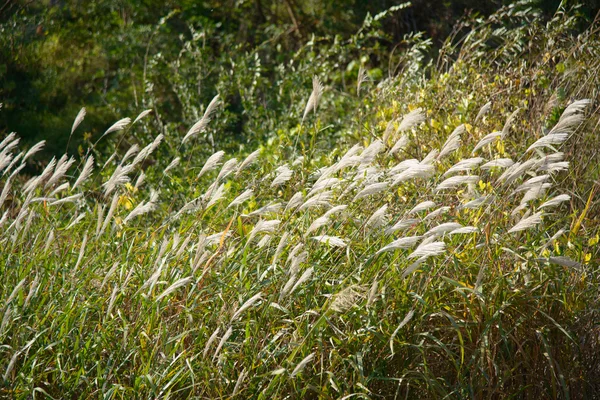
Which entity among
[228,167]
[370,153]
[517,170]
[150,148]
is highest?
[150,148]

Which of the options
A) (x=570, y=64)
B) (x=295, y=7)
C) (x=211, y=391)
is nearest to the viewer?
(x=211, y=391)

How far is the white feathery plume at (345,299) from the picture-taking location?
2578mm

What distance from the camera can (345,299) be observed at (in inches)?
103

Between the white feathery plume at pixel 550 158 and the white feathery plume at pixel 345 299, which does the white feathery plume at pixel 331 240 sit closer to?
the white feathery plume at pixel 345 299

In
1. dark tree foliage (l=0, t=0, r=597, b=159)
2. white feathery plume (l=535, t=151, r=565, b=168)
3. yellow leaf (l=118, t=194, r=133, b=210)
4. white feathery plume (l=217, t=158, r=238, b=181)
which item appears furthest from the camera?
dark tree foliage (l=0, t=0, r=597, b=159)

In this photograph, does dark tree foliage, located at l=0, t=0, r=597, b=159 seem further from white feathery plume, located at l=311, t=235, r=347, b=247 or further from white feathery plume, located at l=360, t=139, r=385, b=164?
white feathery plume, located at l=311, t=235, r=347, b=247

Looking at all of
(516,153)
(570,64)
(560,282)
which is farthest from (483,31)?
(560,282)

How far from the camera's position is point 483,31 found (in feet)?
18.4

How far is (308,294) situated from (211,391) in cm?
51

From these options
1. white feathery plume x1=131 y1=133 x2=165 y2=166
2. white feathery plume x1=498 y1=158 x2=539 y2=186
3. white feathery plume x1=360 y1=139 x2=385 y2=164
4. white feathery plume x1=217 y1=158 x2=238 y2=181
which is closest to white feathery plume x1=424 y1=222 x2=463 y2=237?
white feathery plume x1=498 y1=158 x2=539 y2=186

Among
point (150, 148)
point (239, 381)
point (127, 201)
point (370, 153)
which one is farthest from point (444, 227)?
point (127, 201)

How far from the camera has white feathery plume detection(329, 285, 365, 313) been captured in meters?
2.58

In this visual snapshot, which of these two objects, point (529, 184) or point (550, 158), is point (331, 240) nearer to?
point (529, 184)

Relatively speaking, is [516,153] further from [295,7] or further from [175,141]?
[295,7]
